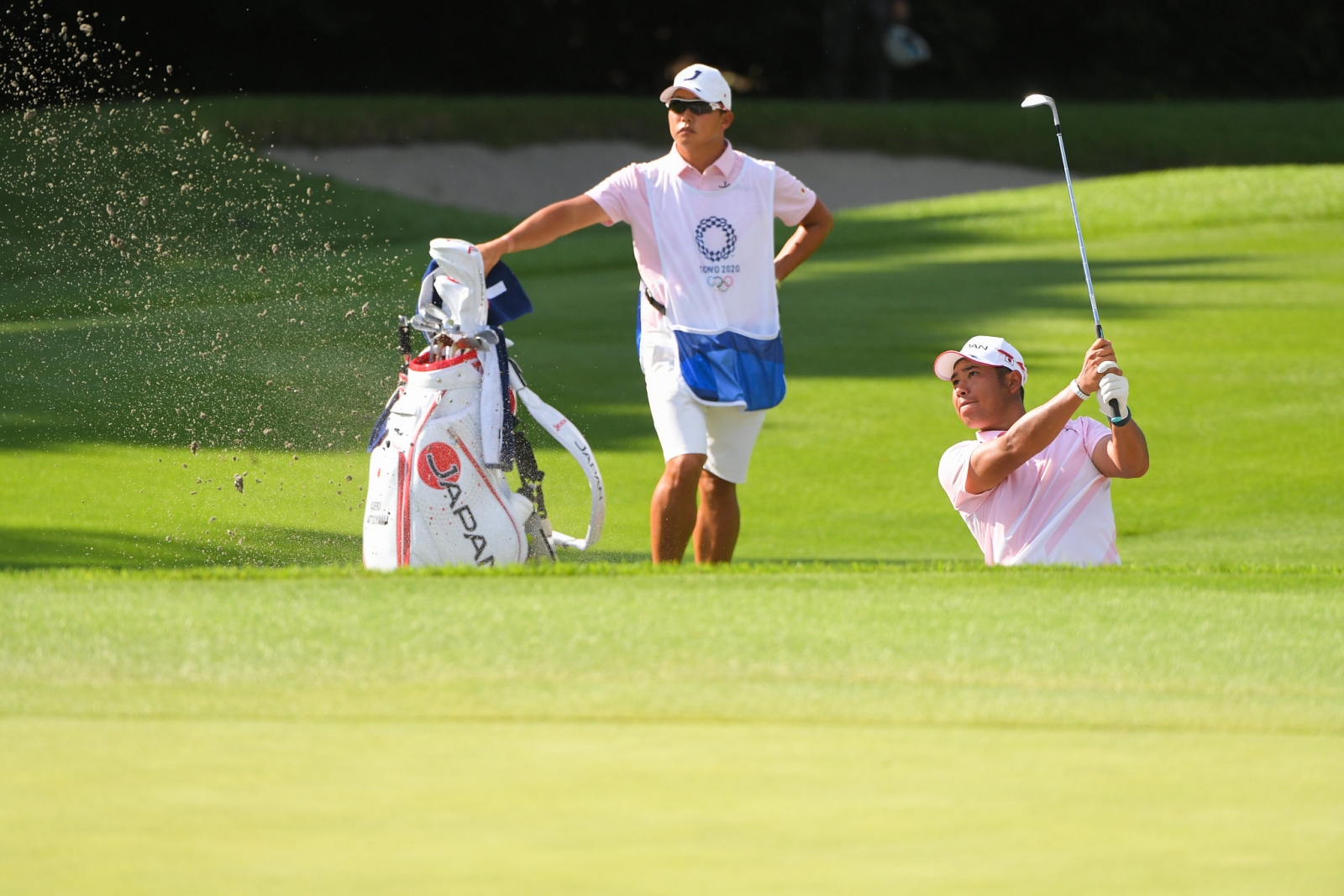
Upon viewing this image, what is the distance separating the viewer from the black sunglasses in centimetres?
541

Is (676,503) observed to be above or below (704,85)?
below

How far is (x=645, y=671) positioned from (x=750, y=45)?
30428 mm

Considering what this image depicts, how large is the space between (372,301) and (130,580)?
790 cm

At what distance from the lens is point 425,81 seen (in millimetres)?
30609

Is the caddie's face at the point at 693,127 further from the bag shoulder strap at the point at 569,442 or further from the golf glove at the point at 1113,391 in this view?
the golf glove at the point at 1113,391

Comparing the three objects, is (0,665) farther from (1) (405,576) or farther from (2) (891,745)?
(2) (891,745)

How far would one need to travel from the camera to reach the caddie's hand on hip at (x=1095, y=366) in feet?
14.7

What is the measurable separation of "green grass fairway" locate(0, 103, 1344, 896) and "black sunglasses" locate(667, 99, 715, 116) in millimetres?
1360

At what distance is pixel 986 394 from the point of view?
15.8 ft

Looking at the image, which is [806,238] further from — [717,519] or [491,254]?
[491,254]

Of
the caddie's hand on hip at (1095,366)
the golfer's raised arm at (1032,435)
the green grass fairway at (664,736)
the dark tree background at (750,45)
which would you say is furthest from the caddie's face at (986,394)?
the dark tree background at (750,45)

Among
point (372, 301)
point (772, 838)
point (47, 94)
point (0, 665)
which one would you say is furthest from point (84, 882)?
point (47, 94)

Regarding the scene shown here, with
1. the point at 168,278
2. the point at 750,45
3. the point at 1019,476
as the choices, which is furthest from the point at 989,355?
the point at 750,45

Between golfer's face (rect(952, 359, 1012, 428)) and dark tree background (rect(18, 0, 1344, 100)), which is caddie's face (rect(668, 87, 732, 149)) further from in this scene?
dark tree background (rect(18, 0, 1344, 100))
